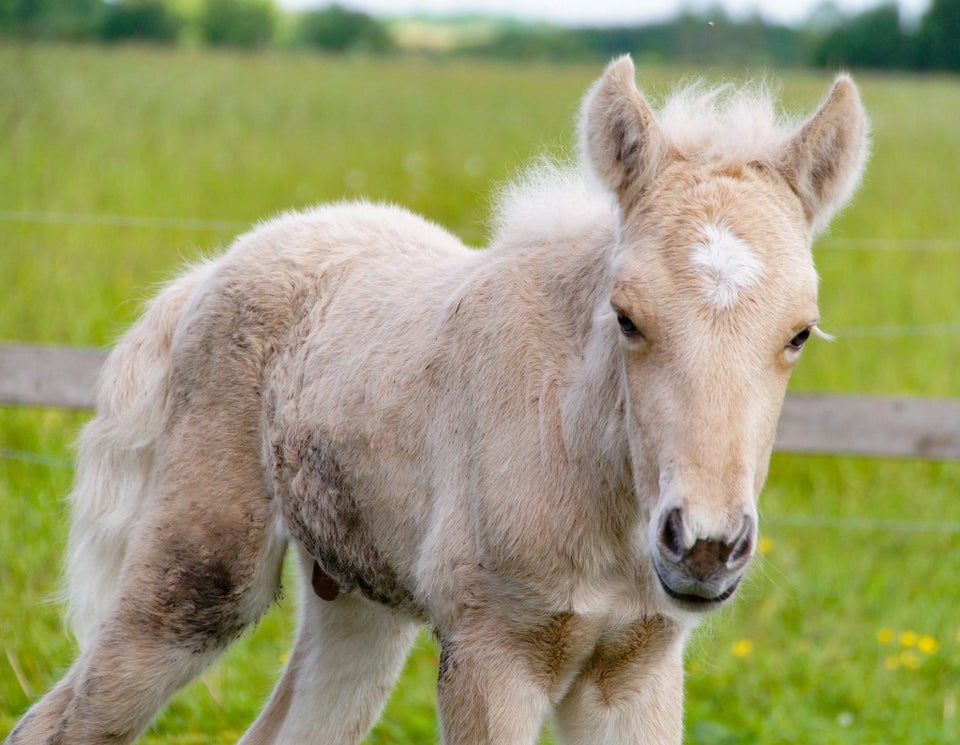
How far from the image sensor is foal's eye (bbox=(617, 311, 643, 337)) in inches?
93.3

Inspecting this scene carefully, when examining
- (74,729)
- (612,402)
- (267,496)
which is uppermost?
(612,402)

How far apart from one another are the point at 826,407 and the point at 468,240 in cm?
256

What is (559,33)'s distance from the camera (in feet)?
51.9

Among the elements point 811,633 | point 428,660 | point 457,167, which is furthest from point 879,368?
point 457,167

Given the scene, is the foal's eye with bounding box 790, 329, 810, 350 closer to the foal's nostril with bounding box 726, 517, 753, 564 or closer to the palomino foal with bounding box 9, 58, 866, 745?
the palomino foal with bounding box 9, 58, 866, 745

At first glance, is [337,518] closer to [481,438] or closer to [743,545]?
[481,438]

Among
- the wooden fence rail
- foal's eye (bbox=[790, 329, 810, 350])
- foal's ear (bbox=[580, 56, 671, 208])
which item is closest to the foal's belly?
foal's ear (bbox=[580, 56, 671, 208])

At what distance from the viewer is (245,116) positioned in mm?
9984

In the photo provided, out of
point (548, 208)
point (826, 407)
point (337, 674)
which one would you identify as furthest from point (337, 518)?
point (826, 407)

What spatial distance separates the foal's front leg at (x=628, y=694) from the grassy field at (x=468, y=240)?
1.58ft

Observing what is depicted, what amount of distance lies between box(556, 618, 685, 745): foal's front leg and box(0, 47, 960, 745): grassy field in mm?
482

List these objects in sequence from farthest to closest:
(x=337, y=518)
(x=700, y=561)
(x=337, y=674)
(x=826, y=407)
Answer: (x=826, y=407), (x=337, y=674), (x=337, y=518), (x=700, y=561)

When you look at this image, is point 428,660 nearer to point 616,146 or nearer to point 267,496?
point 267,496

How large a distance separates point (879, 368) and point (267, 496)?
15.0 ft
